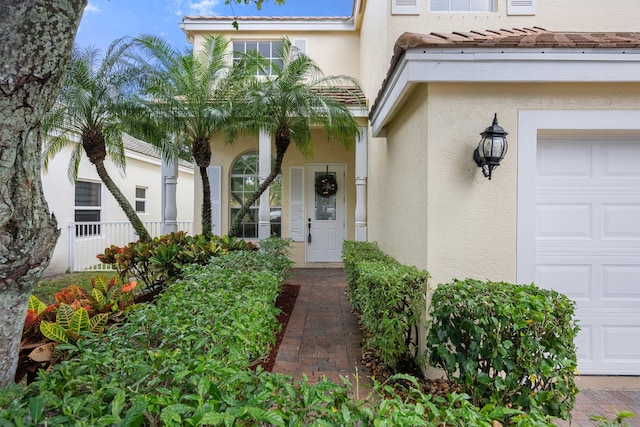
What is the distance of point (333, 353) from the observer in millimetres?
3939

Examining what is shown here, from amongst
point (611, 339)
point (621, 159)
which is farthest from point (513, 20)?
point (611, 339)

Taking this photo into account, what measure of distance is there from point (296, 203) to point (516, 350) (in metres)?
7.54

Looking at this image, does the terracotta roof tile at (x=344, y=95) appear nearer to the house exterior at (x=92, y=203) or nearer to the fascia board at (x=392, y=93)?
the fascia board at (x=392, y=93)

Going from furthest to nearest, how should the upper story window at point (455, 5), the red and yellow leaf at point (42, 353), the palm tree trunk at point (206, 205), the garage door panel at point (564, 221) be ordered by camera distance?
the palm tree trunk at point (206, 205) → the upper story window at point (455, 5) → the garage door panel at point (564, 221) → the red and yellow leaf at point (42, 353)

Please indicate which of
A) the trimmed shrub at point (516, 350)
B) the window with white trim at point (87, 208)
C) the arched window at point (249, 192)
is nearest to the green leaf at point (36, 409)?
the trimmed shrub at point (516, 350)

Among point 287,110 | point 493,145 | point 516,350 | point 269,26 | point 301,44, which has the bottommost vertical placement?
point 516,350

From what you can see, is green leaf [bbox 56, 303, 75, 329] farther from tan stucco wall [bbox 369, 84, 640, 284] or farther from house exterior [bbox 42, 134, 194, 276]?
house exterior [bbox 42, 134, 194, 276]

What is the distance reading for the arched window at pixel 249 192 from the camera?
32.2ft

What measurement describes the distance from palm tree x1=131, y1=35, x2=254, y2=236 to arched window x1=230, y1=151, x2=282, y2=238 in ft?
8.50

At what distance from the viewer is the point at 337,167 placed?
980cm

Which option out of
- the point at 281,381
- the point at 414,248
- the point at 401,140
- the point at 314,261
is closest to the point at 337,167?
the point at 314,261

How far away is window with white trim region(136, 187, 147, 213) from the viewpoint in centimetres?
1338

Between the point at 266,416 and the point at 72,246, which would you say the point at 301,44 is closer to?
the point at 72,246

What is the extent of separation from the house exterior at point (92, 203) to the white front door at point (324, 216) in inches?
142
